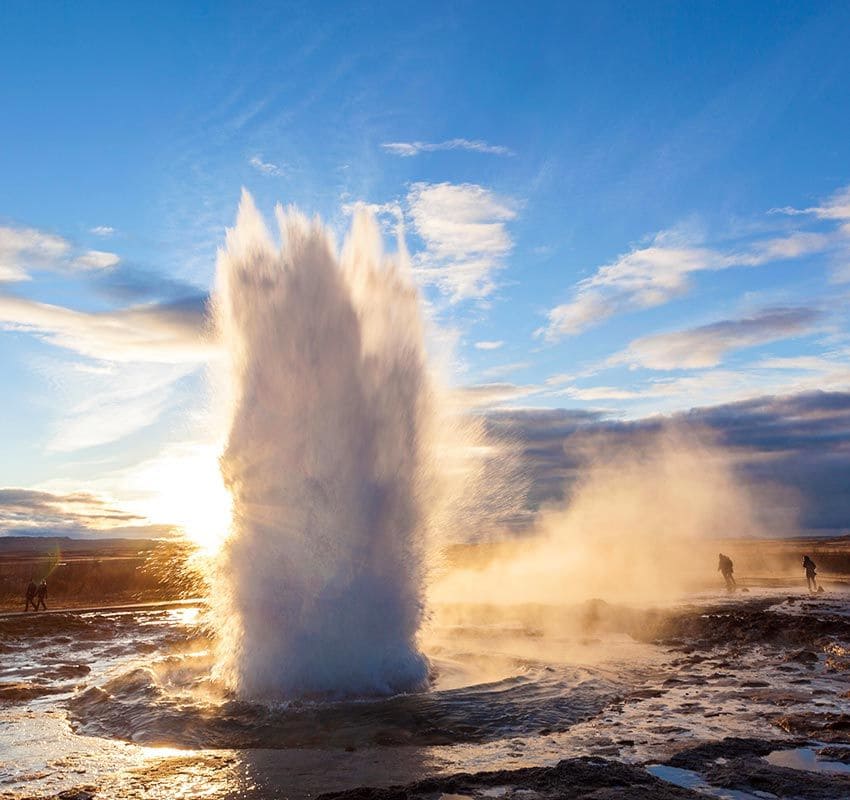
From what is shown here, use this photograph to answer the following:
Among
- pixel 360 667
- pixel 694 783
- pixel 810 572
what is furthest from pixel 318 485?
pixel 810 572

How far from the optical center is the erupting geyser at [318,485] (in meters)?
12.7

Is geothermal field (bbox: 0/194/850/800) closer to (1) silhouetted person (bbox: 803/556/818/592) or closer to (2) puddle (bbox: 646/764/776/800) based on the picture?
(2) puddle (bbox: 646/764/776/800)

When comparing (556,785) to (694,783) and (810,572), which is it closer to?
(694,783)

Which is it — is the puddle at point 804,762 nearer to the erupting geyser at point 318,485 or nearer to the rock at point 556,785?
the rock at point 556,785

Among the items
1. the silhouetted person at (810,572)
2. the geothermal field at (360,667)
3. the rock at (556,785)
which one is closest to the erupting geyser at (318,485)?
the geothermal field at (360,667)

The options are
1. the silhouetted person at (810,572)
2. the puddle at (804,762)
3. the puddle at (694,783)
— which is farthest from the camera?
the silhouetted person at (810,572)

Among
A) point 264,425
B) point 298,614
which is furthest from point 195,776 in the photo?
point 264,425

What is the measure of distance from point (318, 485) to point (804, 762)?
28.0 feet

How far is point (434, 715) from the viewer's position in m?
10.8

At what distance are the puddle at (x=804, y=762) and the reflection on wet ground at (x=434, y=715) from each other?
50 mm

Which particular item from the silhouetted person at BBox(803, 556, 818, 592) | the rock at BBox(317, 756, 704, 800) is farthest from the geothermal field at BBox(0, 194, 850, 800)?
the silhouetted person at BBox(803, 556, 818, 592)

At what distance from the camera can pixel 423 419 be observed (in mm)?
15289

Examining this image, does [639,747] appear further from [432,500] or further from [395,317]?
[395,317]

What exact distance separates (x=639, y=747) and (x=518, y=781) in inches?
80.7
